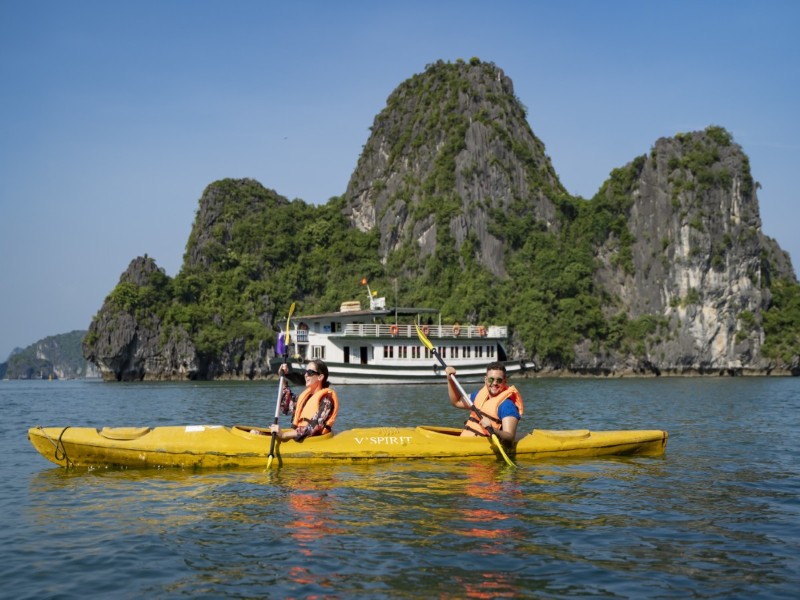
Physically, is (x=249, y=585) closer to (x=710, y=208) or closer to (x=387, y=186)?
(x=710, y=208)

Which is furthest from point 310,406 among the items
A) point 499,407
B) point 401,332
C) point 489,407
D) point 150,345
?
point 150,345

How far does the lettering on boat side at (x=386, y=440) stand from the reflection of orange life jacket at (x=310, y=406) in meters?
0.63

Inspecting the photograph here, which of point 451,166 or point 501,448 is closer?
point 501,448

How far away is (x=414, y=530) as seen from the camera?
910 cm

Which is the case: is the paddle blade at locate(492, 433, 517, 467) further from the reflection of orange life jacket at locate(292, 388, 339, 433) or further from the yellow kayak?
the reflection of orange life jacket at locate(292, 388, 339, 433)

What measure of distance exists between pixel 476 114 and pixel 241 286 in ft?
118

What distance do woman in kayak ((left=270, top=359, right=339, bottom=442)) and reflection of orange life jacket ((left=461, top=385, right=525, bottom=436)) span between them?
251 centimetres

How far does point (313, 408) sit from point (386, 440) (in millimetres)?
1457

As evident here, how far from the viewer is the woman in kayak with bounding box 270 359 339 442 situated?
43.2ft

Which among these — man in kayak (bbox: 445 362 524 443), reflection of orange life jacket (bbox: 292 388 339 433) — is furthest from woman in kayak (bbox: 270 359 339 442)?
man in kayak (bbox: 445 362 524 443)

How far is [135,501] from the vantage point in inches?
423

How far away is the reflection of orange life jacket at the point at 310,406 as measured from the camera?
1323cm

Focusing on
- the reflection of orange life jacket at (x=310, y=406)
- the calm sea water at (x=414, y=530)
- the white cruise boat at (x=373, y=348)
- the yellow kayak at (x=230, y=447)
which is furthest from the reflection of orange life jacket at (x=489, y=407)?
the white cruise boat at (x=373, y=348)

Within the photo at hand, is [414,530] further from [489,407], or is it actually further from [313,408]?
[489,407]
